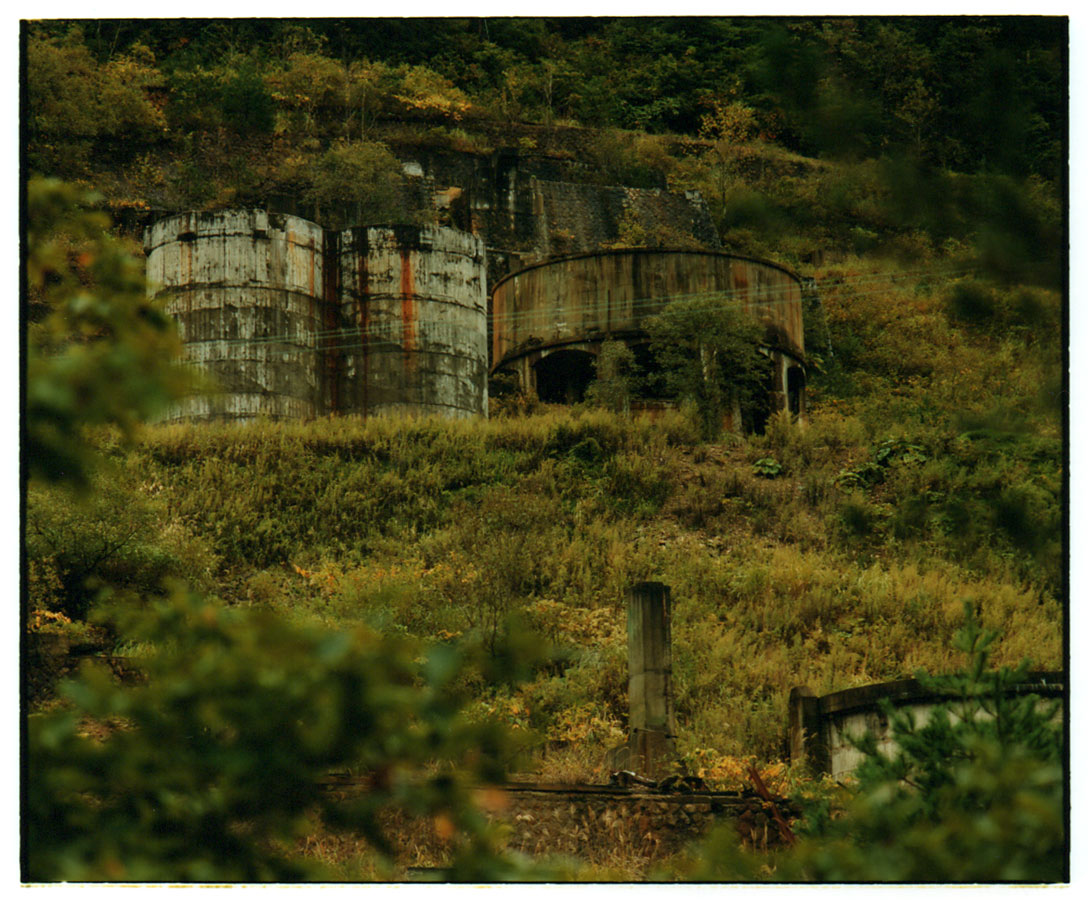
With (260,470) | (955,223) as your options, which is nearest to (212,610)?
(955,223)

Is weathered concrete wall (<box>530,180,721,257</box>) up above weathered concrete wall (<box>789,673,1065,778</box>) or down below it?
above

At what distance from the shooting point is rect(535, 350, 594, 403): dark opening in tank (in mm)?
26359

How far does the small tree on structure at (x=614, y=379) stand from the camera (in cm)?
2416

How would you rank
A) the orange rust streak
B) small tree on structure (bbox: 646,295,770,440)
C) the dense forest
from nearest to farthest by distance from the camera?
the dense forest, small tree on structure (bbox: 646,295,770,440), the orange rust streak

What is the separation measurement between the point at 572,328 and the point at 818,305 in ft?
38.2

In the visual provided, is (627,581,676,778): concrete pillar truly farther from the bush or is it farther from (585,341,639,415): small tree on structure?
(585,341,639,415): small tree on structure

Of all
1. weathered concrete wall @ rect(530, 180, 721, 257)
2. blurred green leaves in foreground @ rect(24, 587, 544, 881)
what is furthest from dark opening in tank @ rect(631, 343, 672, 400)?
blurred green leaves in foreground @ rect(24, 587, 544, 881)

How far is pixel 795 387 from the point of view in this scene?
2708 centimetres

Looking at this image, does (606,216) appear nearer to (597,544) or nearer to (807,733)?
(597,544)

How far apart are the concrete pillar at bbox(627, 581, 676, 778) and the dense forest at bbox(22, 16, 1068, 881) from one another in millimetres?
427

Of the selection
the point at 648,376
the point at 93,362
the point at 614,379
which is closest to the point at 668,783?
the point at 93,362

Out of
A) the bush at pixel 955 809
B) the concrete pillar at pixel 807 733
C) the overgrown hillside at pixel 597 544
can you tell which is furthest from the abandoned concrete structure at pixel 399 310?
the bush at pixel 955 809

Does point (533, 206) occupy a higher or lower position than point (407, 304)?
higher

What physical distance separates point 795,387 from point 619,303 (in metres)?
4.68
